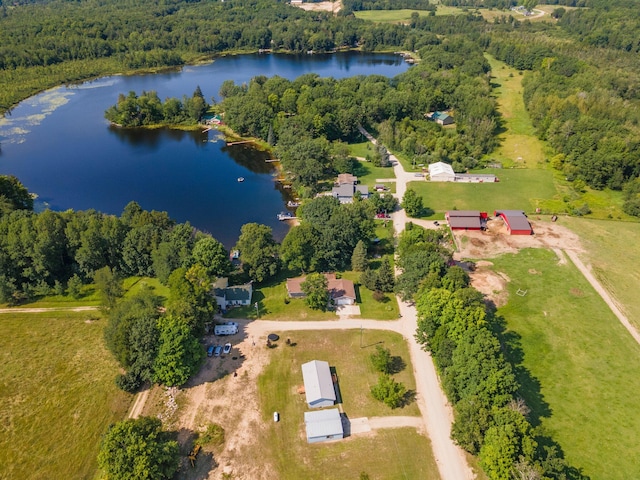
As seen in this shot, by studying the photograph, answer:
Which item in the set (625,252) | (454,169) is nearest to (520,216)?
(625,252)

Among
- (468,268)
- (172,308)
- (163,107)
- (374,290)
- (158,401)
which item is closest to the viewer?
(158,401)

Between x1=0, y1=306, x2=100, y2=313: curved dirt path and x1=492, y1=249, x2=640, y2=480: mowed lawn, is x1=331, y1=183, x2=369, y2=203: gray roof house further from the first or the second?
x1=0, y1=306, x2=100, y2=313: curved dirt path

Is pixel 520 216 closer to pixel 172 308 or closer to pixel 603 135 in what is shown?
pixel 603 135

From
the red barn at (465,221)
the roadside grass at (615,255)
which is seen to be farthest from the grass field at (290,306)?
the roadside grass at (615,255)

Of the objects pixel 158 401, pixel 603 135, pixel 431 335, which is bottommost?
pixel 158 401

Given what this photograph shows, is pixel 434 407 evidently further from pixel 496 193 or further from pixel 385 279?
pixel 496 193

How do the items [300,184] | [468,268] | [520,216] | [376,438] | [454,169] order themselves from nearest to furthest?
1. [376,438]
2. [468,268]
3. [520,216]
4. [300,184]
5. [454,169]
